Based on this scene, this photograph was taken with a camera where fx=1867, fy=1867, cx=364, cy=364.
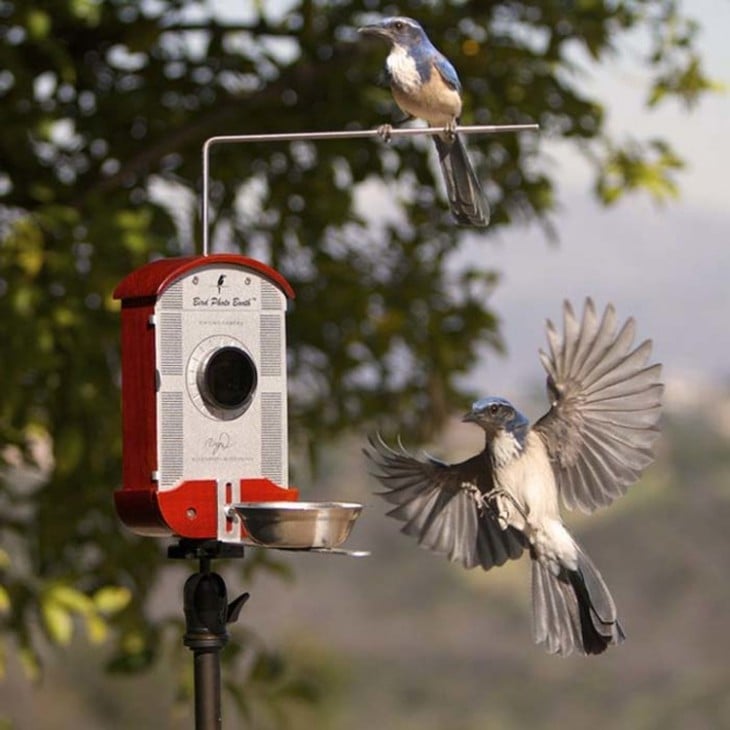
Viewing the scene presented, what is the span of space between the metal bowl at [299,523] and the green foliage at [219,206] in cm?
236

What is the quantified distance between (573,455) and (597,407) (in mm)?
88

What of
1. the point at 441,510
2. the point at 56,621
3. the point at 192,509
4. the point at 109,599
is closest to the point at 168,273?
the point at 192,509

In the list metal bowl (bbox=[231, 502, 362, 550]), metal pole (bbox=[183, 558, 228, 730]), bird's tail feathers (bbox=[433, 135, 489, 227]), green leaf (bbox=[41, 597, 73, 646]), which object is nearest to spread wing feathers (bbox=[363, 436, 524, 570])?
metal bowl (bbox=[231, 502, 362, 550])

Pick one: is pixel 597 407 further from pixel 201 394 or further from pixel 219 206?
pixel 219 206

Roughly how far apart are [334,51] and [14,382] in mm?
1689

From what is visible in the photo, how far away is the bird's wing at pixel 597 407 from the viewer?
9.59 feet

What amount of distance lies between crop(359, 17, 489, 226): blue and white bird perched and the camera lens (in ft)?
2.66

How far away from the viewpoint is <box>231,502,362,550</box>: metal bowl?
3383 mm

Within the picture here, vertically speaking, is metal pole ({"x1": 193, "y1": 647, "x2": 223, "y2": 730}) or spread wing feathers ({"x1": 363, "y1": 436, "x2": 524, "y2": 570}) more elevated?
spread wing feathers ({"x1": 363, "y1": 436, "x2": 524, "y2": 570})

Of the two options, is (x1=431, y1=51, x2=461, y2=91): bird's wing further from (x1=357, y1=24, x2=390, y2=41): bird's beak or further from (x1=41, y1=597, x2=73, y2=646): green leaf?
(x1=41, y1=597, x2=73, y2=646): green leaf

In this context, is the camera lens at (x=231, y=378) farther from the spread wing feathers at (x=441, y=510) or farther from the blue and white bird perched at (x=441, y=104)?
the blue and white bird perched at (x=441, y=104)

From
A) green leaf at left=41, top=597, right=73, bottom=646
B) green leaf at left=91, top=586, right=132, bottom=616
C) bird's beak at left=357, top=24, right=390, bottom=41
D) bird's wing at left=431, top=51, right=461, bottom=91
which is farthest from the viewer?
green leaf at left=91, top=586, right=132, bottom=616

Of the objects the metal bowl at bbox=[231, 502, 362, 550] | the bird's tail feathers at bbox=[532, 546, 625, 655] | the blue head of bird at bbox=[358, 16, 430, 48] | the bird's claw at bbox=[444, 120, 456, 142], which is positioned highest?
the blue head of bird at bbox=[358, 16, 430, 48]

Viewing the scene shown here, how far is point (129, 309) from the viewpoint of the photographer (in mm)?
3699
